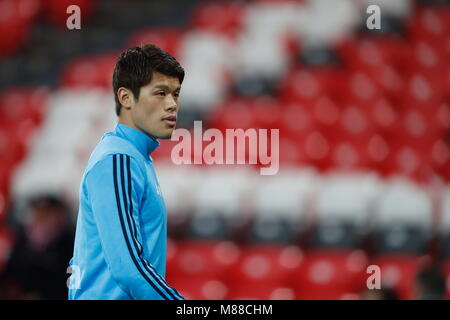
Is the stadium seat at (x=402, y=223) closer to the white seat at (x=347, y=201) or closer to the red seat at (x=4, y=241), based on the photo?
the white seat at (x=347, y=201)

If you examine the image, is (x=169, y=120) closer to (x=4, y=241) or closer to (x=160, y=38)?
(x=4, y=241)

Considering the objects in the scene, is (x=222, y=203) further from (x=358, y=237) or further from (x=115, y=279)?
(x=115, y=279)

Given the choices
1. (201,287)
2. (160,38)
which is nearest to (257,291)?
(201,287)

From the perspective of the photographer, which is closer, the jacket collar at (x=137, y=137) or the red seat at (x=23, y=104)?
the jacket collar at (x=137, y=137)

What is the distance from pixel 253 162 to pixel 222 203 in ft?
1.05

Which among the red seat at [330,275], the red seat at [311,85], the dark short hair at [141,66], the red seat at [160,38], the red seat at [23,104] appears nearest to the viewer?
the dark short hair at [141,66]

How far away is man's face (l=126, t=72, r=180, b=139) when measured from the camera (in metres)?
1.57

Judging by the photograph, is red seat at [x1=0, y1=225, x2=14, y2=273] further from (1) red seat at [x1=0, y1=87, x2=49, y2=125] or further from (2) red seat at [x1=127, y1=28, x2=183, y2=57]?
(2) red seat at [x1=127, y1=28, x2=183, y2=57]

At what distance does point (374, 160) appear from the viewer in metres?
4.97

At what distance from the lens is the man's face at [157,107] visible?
1568mm

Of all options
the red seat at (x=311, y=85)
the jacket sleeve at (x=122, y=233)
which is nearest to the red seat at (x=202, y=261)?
the red seat at (x=311, y=85)

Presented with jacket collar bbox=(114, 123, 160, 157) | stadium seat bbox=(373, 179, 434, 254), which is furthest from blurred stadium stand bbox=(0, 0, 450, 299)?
jacket collar bbox=(114, 123, 160, 157)

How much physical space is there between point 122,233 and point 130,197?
68 millimetres

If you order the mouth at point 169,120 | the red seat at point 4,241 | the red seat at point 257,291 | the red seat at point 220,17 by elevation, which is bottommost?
the red seat at point 257,291
